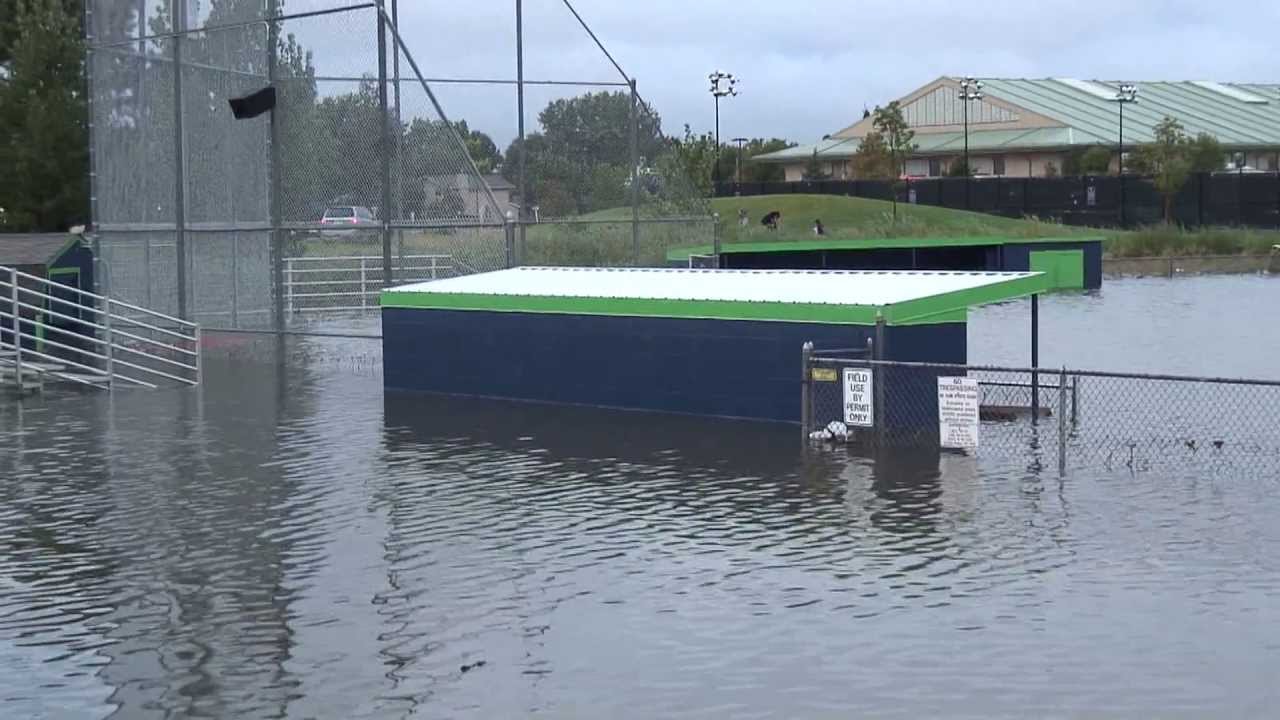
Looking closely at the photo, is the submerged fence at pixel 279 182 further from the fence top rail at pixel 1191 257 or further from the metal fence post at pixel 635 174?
the fence top rail at pixel 1191 257

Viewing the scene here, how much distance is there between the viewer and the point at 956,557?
13.5 m

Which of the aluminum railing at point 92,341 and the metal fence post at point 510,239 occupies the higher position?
the metal fence post at point 510,239

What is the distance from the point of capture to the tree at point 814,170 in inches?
5089

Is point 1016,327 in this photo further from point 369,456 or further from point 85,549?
point 85,549

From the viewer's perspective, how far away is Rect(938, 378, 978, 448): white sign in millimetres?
18547

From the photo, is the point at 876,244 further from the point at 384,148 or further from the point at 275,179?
the point at 384,148

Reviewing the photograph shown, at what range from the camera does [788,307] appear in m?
21.1

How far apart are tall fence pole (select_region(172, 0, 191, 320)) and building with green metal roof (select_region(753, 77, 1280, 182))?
9536cm

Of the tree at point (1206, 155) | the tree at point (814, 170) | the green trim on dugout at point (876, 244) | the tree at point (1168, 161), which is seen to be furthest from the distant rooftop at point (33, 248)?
the tree at point (814, 170)

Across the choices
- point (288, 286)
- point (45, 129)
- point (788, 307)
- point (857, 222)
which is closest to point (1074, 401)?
point (788, 307)

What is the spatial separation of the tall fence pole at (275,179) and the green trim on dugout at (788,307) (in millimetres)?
4679

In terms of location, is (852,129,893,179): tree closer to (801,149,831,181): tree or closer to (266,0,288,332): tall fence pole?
(801,149,831,181): tree

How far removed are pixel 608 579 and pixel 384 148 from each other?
15416 millimetres

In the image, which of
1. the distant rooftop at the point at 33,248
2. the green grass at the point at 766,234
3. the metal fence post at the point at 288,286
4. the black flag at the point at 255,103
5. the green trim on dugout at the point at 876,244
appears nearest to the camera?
the black flag at the point at 255,103
